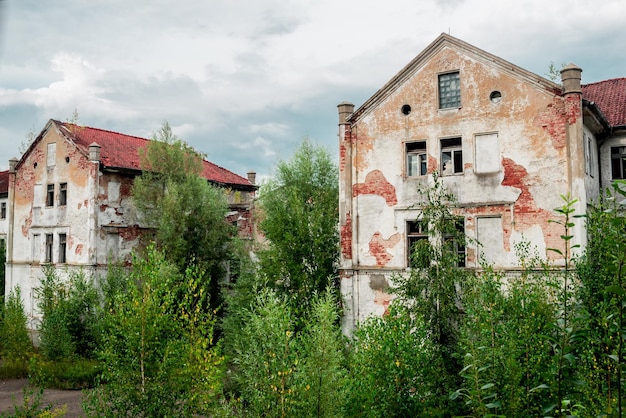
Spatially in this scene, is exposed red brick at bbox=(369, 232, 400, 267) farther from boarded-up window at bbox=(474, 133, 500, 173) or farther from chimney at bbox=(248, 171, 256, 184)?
chimney at bbox=(248, 171, 256, 184)

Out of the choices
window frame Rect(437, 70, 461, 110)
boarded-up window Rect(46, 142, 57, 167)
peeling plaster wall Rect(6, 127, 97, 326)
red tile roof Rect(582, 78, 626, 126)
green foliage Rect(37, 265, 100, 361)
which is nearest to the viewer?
window frame Rect(437, 70, 461, 110)

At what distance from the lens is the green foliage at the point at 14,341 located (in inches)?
923

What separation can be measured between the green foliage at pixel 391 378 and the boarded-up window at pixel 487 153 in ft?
27.3

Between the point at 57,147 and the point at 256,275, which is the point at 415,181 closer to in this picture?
the point at 256,275

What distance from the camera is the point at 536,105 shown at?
17.0m

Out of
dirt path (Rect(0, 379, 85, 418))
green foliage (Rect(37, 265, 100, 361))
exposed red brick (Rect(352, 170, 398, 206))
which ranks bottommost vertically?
dirt path (Rect(0, 379, 85, 418))

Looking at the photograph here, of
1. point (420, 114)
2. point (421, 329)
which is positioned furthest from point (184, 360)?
point (420, 114)

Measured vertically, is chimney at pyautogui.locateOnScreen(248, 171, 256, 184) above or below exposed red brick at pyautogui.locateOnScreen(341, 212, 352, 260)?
above

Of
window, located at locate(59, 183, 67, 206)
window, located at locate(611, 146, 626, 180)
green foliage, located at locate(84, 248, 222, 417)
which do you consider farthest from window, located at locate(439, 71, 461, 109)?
window, located at locate(59, 183, 67, 206)

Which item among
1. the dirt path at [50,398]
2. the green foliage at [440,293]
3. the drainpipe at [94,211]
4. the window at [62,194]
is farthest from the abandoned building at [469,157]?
the window at [62,194]

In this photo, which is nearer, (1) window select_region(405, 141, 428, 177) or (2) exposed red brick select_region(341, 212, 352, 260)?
(1) window select_region(405, 141, 428, 177)

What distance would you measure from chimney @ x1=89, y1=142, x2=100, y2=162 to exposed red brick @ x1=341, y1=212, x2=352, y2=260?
13.1 meters

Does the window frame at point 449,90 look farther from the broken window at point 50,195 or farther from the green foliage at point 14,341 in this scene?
the broken window at point 50,195

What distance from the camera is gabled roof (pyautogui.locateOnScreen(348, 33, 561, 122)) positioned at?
16984 mm
